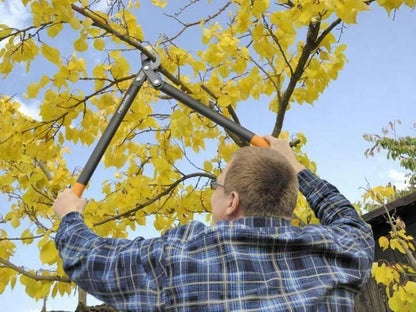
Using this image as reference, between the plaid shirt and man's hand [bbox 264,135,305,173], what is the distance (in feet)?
1.69

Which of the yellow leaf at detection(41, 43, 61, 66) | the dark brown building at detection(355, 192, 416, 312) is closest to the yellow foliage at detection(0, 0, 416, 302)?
the yellow leaf at detection(41, 43, 61, 66)

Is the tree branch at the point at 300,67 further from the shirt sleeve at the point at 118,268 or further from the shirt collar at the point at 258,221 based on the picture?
A: the shirt sleeve at the point at 118,268

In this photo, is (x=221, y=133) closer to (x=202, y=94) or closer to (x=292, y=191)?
(x=202, y=94)

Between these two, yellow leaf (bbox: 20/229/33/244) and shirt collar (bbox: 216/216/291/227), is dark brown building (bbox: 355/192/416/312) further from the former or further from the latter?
shirt collar (bbox: 216/216/291/227)

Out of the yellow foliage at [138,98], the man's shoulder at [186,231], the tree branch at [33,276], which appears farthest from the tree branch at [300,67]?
the tree branch at [33,276]

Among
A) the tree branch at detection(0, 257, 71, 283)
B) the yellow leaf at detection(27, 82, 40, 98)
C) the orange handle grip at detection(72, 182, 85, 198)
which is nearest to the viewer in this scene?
the orange handle grip at detection(72, 182, 85, 198)

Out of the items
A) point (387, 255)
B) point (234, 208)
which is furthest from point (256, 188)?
point (387, 255)

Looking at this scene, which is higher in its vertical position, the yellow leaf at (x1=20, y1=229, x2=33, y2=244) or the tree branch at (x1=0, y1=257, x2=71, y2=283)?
the yellow leaf at (x1=20, y1=229, x2=33, y2=244)

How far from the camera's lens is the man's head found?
1.33 metres

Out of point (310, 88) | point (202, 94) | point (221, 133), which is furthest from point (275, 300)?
point (221, 133)

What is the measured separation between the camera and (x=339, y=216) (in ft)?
5.32

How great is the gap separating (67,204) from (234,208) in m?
0.63

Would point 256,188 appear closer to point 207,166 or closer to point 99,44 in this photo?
point 99,44

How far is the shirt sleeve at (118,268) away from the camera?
46.7 inches
